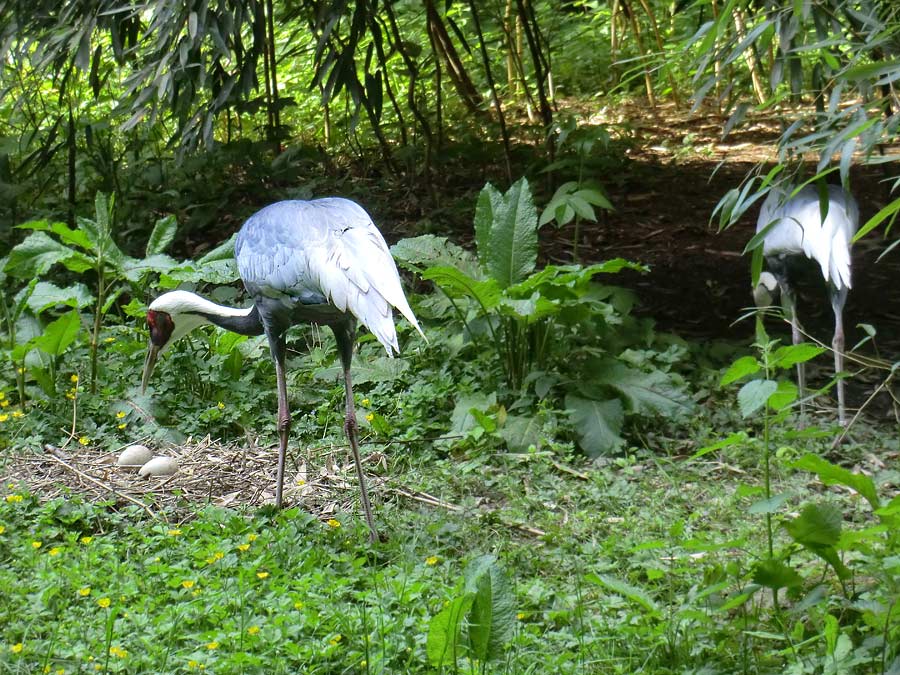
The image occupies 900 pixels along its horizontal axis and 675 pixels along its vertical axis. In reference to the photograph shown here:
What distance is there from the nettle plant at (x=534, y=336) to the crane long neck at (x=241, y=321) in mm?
821

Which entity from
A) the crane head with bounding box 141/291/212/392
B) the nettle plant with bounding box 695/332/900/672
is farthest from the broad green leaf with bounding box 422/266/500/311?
the nettle plant with bounding box 695/332/900/672

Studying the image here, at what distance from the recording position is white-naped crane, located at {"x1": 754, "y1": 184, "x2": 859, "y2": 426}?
5320 mm

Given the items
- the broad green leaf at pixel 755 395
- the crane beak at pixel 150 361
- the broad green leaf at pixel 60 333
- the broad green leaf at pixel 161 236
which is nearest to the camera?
the broad green leaf at pixel 755 395

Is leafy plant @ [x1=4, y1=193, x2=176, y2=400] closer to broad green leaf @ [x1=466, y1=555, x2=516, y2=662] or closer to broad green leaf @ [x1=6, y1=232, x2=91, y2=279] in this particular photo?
broad green leaf @ [x1=6, y1=232, x2=91, y2=279]

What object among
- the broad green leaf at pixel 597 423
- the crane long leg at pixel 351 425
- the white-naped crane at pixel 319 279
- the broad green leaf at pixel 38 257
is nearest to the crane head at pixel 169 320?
the white-naped crane at pixel 319 279

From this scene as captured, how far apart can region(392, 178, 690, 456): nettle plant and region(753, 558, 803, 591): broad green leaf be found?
209cm

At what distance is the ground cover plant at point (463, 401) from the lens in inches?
122

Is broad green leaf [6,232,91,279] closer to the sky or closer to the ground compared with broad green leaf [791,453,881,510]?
closer to the sky

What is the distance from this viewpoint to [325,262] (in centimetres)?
434

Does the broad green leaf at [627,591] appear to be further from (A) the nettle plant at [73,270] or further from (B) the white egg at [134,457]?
(A) the nettle plant at [73,270]

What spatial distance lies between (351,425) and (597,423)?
4.13 ft

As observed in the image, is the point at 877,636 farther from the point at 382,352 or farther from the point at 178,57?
the point at 178,57

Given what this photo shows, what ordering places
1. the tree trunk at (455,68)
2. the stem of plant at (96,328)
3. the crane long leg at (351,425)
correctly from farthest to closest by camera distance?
the tree trunk at (455,68), the stem of plant at (96,328), the crane long leg at (351,425)

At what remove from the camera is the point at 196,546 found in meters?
4.14
